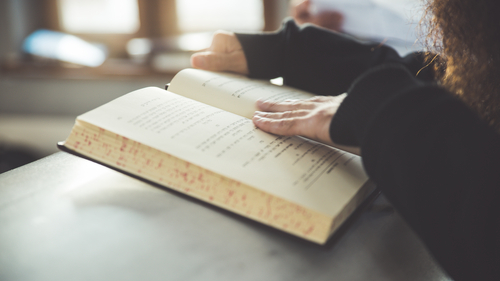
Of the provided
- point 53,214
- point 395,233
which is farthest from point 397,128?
point 53,214

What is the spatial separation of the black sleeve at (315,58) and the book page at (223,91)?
0.10m

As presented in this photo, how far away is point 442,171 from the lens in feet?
1.03

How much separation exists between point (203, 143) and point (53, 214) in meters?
0.17

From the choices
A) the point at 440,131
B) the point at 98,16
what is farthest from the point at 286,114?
the point at 98,16

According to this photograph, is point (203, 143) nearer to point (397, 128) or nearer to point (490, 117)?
point (397, 128)

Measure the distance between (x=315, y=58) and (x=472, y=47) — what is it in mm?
306

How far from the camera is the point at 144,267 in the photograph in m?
0.29

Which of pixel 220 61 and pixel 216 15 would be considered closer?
pixel 220 61

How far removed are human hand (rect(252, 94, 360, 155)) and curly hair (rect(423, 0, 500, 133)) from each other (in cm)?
17

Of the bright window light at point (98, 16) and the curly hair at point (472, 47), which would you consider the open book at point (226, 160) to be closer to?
the curly hair at point (472, 47)

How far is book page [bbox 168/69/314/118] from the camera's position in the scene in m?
0.52

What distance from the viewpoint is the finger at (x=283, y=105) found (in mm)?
471

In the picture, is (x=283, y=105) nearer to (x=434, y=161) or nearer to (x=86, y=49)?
(x=434, y=161)

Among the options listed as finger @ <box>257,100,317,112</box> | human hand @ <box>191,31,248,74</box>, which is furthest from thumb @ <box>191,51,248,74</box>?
finger @ <box>257,100,317,112</box>
